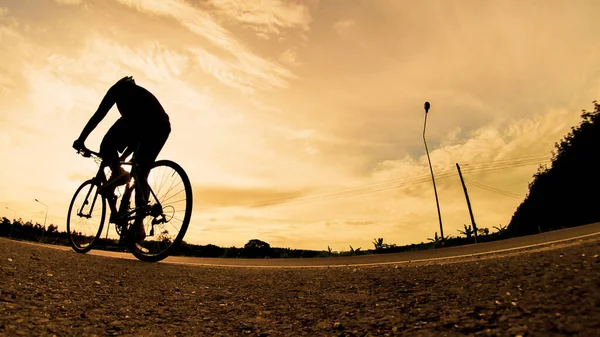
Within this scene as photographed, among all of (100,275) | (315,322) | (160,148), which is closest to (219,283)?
(100,275)

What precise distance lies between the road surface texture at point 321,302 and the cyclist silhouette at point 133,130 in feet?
6.87

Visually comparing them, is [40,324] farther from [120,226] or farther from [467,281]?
[120,226]

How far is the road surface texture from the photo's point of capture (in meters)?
1.73

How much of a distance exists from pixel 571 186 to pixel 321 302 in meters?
39.5

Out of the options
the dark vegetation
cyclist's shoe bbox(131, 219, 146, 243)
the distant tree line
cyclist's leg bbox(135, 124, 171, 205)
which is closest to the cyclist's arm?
cyclist's leg bbox(135, 124, 171, 205)

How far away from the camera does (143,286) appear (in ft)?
10.3

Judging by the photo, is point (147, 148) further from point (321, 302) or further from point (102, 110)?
point (321, 302)

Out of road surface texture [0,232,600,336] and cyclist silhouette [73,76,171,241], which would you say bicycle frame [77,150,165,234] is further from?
road surface texture [0,232,600,336]

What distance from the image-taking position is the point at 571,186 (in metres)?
32.3

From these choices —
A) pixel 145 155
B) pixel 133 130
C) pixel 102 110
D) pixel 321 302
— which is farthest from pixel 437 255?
pixel 102 110

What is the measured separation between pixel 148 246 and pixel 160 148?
171 cm

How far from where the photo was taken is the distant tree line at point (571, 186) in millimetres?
30781

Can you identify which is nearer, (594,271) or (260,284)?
(594,271)

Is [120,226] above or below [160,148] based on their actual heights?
below
